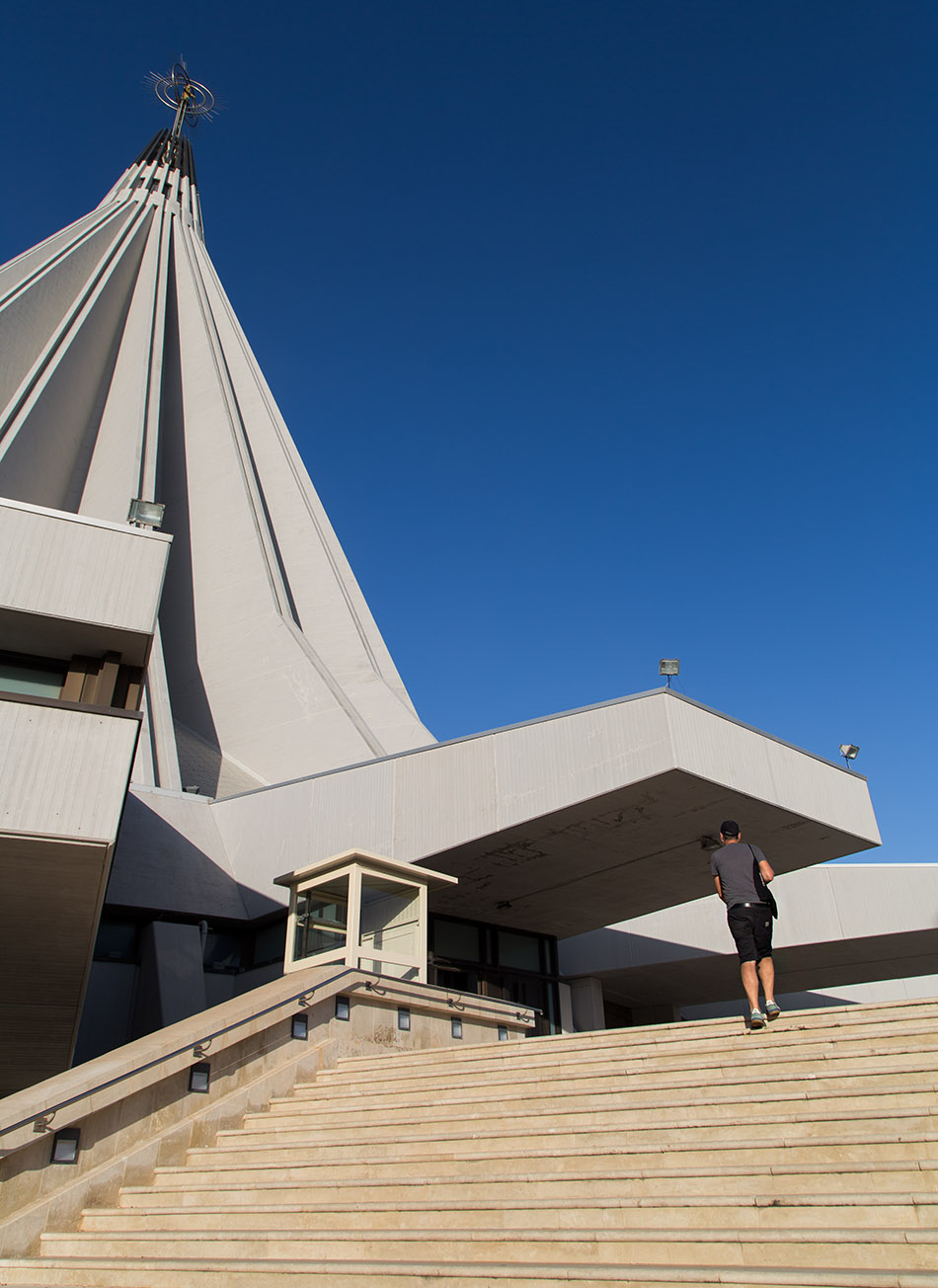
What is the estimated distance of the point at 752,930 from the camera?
5.57 m

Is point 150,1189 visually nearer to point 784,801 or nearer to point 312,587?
point 784,801

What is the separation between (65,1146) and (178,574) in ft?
62.5

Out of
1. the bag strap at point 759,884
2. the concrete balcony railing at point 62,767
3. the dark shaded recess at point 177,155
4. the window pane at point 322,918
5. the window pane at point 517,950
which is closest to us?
the bag strap at point 759,884

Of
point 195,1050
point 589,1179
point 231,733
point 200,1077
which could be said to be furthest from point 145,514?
point 231,733

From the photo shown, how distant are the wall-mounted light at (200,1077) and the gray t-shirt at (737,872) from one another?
140 inches

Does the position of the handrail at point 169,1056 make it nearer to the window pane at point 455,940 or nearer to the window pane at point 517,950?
the window pane at point 455,940

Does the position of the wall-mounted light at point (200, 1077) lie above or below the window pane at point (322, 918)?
below

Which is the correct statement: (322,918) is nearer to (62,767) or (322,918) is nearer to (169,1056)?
(62,767)

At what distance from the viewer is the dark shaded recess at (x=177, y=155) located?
120 feet

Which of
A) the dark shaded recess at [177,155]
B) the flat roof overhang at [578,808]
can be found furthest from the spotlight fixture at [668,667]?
the dark shaded recess at [177,155]

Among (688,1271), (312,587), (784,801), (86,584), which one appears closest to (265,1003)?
(86,584)

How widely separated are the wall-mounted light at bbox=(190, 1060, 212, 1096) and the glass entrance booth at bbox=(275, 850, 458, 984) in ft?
8.15

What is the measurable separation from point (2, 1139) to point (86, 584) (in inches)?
176

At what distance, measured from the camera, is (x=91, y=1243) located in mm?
4977
